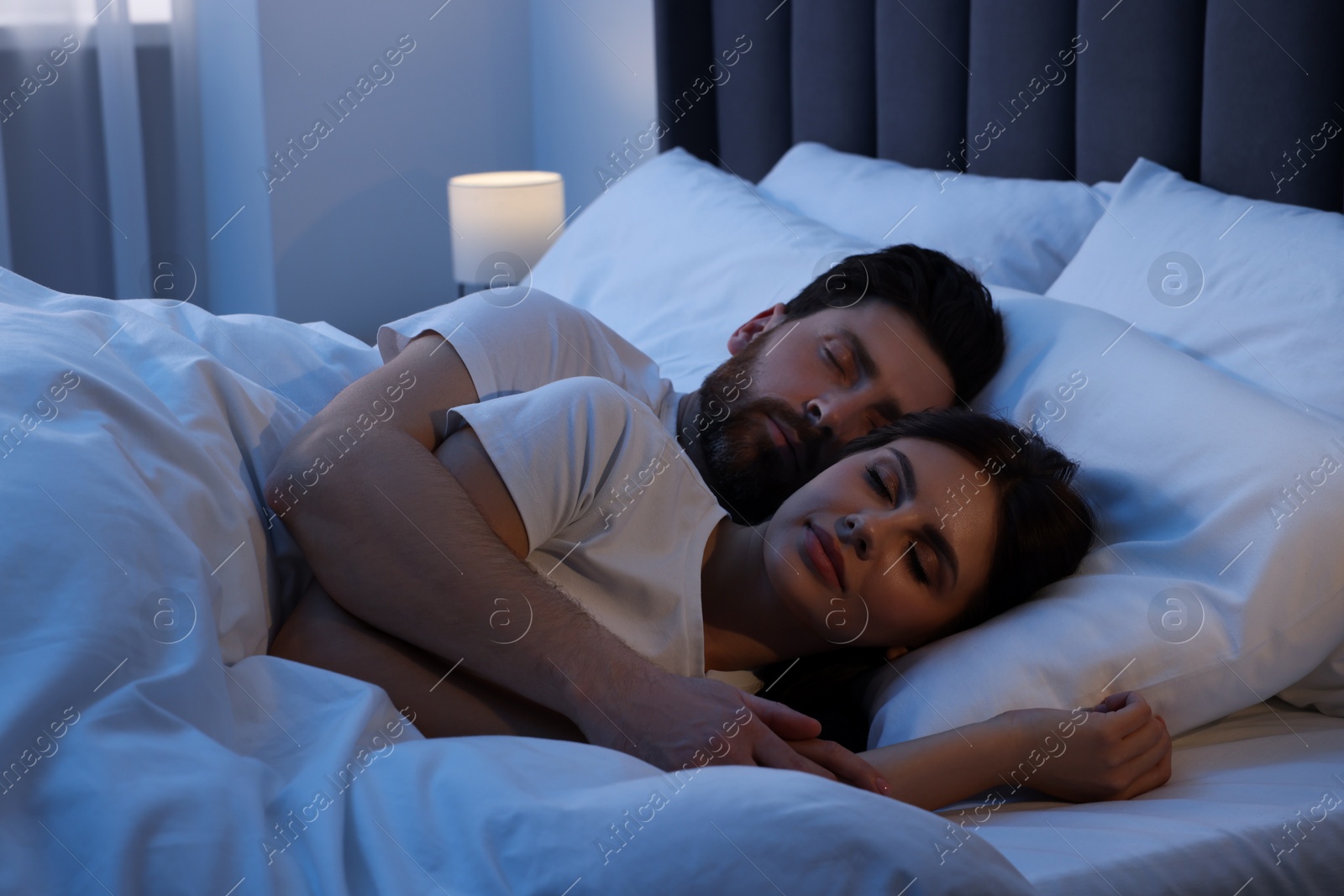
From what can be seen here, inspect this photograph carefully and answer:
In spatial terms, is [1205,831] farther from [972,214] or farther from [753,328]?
[972,214]

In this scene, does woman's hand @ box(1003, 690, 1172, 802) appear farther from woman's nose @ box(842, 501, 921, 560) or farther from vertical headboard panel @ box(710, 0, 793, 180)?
vertical headboard panel @ box(710, 0, 793, 180)

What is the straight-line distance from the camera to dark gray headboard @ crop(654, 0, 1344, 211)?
1.51m

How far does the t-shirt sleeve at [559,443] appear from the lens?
1.09m

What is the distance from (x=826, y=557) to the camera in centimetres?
112

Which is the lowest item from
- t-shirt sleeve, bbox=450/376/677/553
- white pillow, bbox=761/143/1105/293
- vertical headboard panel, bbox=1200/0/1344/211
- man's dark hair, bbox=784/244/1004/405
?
t-shirt sleeve, bbox=450/376/677/553

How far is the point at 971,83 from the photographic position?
2.03 m

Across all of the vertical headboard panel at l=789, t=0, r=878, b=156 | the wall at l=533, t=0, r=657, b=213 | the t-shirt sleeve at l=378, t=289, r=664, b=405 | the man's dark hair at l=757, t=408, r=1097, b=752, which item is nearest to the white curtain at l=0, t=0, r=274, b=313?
the wall at l=533, t=0, r=657, b=213

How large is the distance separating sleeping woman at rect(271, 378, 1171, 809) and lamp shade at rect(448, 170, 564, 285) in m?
1.71

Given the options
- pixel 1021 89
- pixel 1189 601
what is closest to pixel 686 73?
pixel 1021 89

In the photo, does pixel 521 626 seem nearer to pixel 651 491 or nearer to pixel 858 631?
pixel 651 491

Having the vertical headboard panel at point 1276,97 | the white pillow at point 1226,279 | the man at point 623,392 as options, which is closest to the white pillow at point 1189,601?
the white pillow at point 1226,279

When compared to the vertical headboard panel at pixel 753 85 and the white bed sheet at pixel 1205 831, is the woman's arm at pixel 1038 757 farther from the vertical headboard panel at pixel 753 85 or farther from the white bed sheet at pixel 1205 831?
the vertical headboard panel at pixel 753 85

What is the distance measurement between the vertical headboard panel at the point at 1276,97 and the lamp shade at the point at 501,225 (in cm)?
166

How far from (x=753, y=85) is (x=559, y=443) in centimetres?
176
